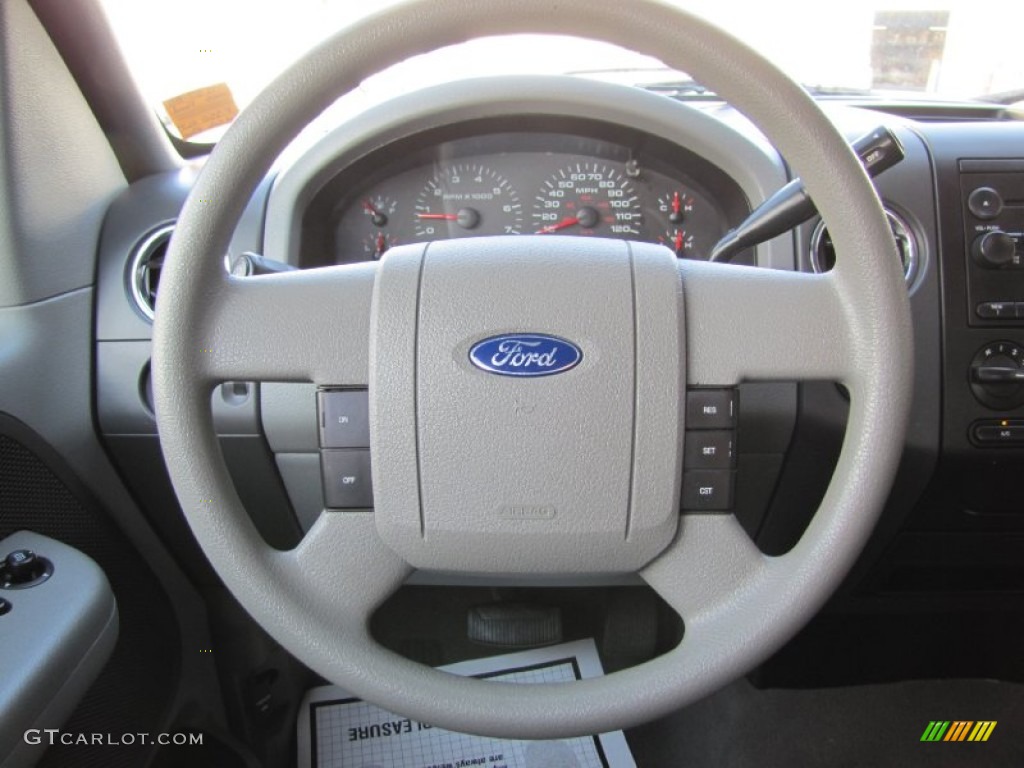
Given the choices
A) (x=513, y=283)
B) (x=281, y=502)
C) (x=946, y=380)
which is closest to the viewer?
(x=513, y=283)

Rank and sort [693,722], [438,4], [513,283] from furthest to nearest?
[693,722] → [513,283] → [438,4]

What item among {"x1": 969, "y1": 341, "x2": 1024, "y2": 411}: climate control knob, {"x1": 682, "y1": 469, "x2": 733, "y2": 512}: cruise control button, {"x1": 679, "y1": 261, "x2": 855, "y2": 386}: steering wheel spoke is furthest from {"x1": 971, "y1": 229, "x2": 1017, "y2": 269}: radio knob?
{"x1": 682, "y1": 469, "x2": 733, "y2": 512}: cruise control button

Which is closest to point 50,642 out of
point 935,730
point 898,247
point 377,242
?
point 377,242

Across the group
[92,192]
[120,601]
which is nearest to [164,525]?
[120,601]

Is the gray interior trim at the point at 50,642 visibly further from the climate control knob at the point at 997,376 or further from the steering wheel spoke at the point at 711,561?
the climate control knob at the point at 997,376

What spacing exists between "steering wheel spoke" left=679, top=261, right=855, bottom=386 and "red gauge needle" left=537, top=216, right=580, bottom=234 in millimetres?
494

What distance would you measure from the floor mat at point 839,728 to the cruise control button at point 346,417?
3.22 feet

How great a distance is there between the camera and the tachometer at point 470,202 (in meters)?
1.21

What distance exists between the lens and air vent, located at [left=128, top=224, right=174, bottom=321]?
1.13 m

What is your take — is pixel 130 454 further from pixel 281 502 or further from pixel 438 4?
pixel 438 4

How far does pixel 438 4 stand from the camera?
0.65m

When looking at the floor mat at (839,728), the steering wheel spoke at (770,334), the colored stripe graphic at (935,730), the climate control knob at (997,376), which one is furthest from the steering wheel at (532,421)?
the colored stripe graphic at (935,730)

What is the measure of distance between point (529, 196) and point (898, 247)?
1.65 feet

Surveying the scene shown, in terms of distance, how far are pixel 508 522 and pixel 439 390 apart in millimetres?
134
